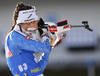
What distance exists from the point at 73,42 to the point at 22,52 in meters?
5.52

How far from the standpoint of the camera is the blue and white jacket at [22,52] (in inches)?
103

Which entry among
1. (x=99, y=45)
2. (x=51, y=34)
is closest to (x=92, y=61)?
(x=99, y=45)

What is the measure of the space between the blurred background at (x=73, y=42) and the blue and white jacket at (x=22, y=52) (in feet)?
17.1

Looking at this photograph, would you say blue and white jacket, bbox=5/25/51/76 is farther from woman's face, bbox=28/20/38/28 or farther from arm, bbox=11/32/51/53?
woman's face, bbox=28/20/38/28

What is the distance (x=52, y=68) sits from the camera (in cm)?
817

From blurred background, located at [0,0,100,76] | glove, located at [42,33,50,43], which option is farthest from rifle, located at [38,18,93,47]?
blurred background, located at [0,0,100,76]

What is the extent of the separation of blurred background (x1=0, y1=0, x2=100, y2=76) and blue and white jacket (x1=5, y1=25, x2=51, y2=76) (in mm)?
5209

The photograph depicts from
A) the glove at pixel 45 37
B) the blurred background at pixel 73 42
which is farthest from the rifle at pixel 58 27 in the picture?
the blurred background at pixel 73 42

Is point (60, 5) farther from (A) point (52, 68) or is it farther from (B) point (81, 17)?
(A) point (52, 68)

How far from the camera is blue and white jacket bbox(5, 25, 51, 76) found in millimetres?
2613

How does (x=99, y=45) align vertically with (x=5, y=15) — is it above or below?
below

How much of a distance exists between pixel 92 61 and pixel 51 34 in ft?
18.1

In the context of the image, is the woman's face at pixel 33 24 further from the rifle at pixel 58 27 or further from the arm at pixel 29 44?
the arm at pixel 29 44

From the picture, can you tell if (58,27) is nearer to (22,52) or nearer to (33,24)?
(33,24)
